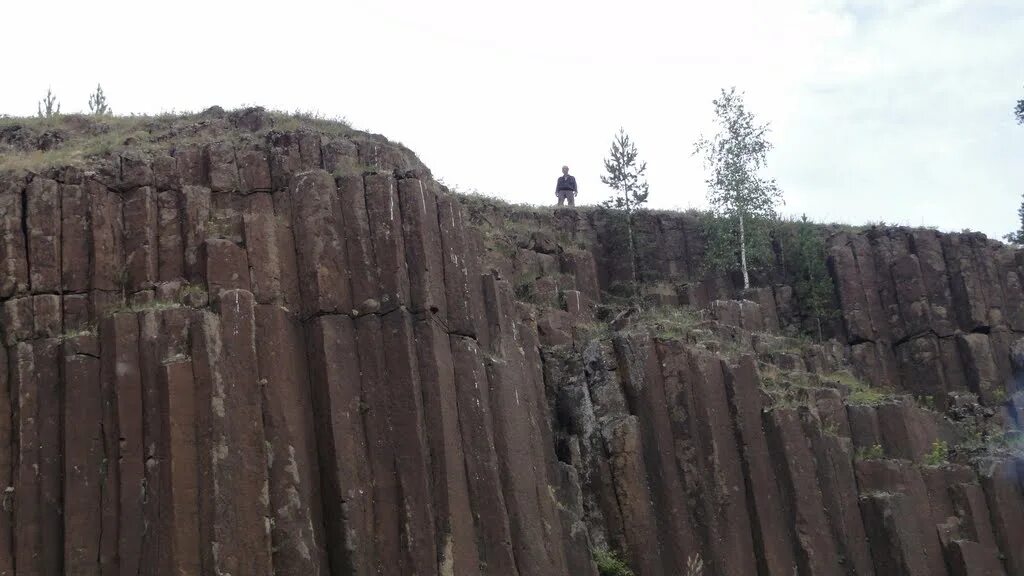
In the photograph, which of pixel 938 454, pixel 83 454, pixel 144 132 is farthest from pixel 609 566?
pixel 144 132

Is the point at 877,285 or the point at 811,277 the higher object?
the point at 811,277

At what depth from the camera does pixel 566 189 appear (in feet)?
178

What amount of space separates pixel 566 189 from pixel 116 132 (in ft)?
67.8

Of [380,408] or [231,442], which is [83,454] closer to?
[231,442]

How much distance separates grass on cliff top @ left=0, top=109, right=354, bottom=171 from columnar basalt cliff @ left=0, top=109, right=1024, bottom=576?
0.48 feet

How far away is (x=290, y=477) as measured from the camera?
30.4m

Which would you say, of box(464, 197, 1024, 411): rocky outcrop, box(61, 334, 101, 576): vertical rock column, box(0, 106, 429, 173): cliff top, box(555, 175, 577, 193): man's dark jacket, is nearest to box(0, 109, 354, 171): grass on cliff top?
box(0, 106, 429, 173): cliff top

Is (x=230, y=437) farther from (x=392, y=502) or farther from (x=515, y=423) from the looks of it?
(x=515, y=423)

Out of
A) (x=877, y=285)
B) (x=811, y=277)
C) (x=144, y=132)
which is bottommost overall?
(x=877, y=285)

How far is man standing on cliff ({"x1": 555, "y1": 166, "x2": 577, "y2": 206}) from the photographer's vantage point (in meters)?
54.4

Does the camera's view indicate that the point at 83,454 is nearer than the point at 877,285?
Yes

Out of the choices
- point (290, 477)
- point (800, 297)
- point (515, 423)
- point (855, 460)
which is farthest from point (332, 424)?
point (800, 297)

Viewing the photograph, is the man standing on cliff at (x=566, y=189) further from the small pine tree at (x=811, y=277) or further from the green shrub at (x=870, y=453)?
the green shrub at (x=870, y=453)

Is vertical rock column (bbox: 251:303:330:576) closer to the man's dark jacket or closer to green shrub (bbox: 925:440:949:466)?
green shrub (bbox: 925:440:949:466)
